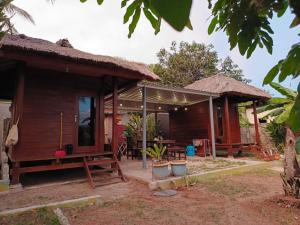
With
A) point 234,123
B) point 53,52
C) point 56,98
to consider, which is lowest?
point 234,123

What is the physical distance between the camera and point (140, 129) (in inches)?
449

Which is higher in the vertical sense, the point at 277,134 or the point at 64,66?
the point at 64,66

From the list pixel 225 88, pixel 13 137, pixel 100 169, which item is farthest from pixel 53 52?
pixel 225 88

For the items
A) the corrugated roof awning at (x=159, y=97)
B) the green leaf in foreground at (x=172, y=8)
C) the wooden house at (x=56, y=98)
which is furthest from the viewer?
the corrugated roof awning at (x=159, y=97)

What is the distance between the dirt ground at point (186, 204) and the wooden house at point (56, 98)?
115 centimetres

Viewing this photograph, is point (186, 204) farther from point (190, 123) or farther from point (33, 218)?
point (190, 123)

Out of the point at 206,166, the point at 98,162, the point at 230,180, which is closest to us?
the point at 230,180

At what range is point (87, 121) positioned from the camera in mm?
7160

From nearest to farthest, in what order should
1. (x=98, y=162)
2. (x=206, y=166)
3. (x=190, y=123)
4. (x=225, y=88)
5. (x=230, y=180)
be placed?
(x=230, y=180) → (x=98, y=162) → (x=206, y=166) → (x=225, y=88) → (x=190, y=123)

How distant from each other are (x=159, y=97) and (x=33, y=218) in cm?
733

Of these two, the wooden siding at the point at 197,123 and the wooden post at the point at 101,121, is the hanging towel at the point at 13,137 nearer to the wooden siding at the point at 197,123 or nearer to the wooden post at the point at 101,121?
the wooden post at the point at 101,121

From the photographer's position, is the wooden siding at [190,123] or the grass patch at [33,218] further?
the wooden siding at [190,123]

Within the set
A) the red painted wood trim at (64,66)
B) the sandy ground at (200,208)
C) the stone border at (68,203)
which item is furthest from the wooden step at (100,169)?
the red painted wood trim at (64,66)

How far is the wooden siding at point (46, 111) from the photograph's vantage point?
622cm
